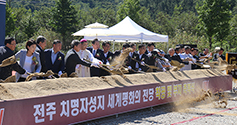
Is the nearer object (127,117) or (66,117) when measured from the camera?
(66,117)

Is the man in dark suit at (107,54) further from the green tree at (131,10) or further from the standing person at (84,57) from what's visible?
the green tree at (131,10)

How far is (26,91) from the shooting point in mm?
4367

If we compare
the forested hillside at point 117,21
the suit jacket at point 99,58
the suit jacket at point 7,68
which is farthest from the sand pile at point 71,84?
the forested hillside at point 117,21

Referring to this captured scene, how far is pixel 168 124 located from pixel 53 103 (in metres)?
2.36

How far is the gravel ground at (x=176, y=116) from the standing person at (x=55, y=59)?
127 centimetres

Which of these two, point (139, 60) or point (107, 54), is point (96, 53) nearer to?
point (107, 54)

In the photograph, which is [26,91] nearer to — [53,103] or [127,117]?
[53,103]

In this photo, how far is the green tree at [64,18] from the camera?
33438 millimetres

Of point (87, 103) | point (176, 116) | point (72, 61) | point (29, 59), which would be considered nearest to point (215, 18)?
point (176, 116)

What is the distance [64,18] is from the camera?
111ft

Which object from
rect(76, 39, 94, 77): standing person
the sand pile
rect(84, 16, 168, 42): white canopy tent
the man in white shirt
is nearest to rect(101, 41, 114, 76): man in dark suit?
rect(76, 39, 94, 77): standing person

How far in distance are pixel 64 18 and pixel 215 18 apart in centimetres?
1845

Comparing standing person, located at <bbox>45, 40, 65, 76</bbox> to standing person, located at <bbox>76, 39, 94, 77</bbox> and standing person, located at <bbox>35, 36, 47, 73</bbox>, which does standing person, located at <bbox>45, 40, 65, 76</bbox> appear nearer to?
standing person, located at <bbox>35, 36, 47, 73</bbox>

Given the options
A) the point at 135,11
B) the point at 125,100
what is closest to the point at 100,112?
the point at 125,100
